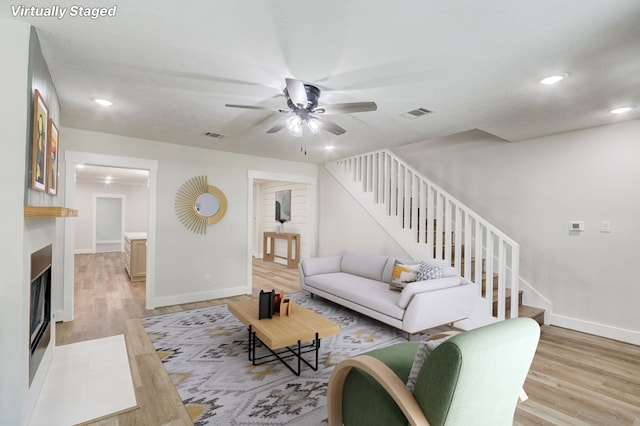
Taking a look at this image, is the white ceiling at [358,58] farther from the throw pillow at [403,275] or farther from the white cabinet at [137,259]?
the white cabinet at [137,259]

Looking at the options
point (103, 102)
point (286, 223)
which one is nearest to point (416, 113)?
point (103, 102)

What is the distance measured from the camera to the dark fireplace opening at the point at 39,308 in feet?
6.79

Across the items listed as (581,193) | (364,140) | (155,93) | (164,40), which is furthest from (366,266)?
(164,40)

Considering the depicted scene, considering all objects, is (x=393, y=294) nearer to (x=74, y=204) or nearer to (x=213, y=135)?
(x=213, y=135)

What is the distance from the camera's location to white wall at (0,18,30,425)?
1.71 m

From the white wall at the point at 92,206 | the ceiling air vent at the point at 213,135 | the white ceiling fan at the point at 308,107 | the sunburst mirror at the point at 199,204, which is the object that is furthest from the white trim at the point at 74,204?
the white wall at the point at 92,206

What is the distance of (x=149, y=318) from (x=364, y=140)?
11.9 feet

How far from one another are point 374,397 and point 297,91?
1.86m

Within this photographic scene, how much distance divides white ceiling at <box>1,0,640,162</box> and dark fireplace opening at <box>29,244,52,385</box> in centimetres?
142

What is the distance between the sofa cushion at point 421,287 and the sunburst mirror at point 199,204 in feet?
10.2

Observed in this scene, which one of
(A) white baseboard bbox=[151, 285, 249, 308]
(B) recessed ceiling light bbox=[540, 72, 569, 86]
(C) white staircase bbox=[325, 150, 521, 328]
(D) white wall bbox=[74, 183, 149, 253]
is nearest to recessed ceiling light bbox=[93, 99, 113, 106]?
(A) white baseboard bbox=[151, 285, 249, 308]

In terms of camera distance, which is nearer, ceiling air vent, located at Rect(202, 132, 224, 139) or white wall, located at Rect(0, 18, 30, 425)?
white wall, located at Rect(0, 18, 30, 425)

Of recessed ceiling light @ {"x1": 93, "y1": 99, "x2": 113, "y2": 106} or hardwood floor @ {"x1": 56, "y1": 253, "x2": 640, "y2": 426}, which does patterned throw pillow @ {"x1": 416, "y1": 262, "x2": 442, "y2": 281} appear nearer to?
hardwood floor @ {"x1": 56, "y1": 253, "x2": 640, "y2": 426}

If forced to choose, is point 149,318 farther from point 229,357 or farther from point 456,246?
point 456,246
